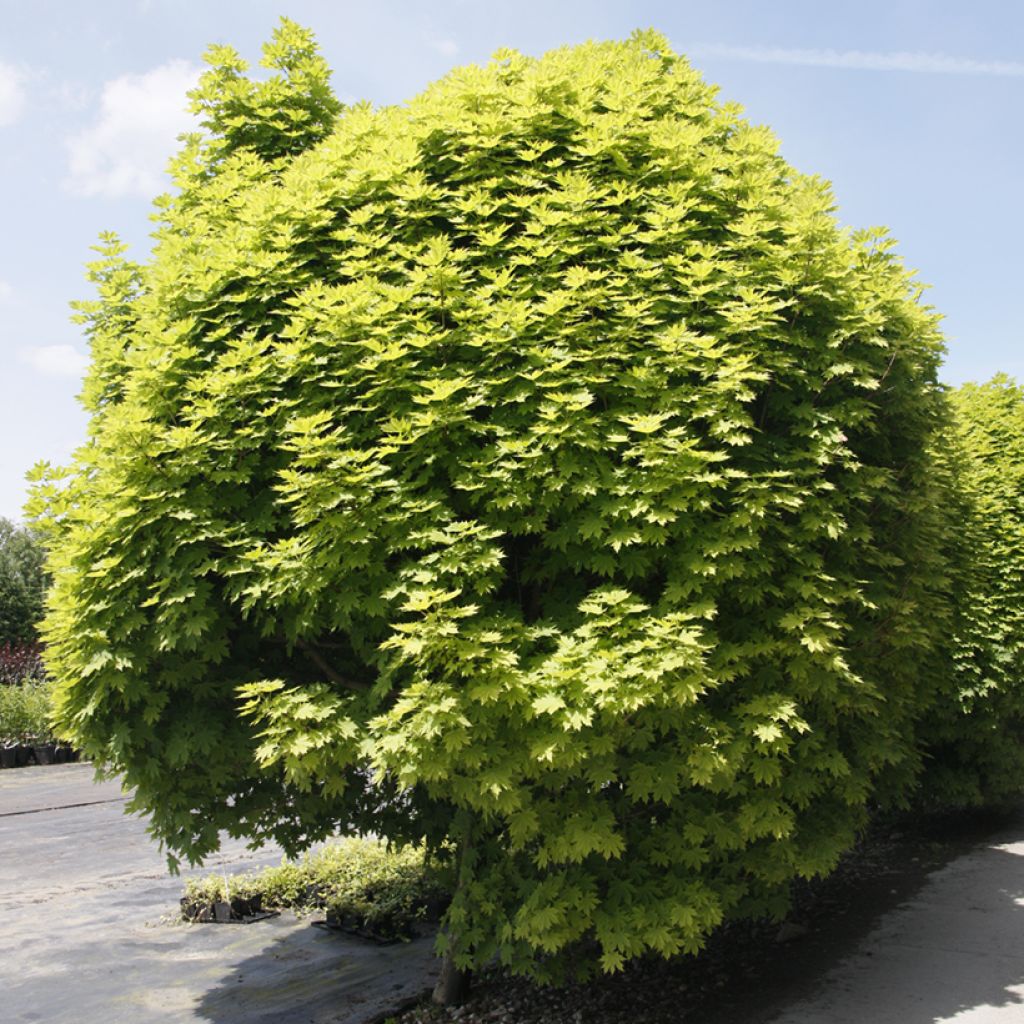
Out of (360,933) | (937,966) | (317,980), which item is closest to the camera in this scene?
(937,966)

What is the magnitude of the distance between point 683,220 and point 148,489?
3.36 m

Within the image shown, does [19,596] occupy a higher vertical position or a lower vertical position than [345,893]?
higher

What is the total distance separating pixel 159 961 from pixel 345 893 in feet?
5.49

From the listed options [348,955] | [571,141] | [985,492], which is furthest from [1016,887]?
[571,141]

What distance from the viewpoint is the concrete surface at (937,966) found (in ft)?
17.5

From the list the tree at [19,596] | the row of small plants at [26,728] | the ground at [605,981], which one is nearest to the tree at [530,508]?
the ground at [605,981]

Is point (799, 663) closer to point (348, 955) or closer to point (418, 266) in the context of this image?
point (418, 266)

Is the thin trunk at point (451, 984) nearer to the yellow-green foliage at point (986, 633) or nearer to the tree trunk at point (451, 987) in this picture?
the tree trunk at point (451, 987)

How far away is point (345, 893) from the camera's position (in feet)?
26.8

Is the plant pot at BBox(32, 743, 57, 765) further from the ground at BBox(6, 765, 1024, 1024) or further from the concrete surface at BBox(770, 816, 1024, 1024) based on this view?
the concrete surface at BBox(770, 816, 1024, 1024)

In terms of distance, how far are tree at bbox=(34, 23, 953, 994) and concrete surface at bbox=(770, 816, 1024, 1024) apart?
0.98 metres

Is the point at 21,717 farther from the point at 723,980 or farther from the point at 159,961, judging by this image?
the point at 723,980

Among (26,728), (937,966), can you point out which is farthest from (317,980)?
(26,728)

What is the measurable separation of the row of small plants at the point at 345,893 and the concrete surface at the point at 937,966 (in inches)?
126
